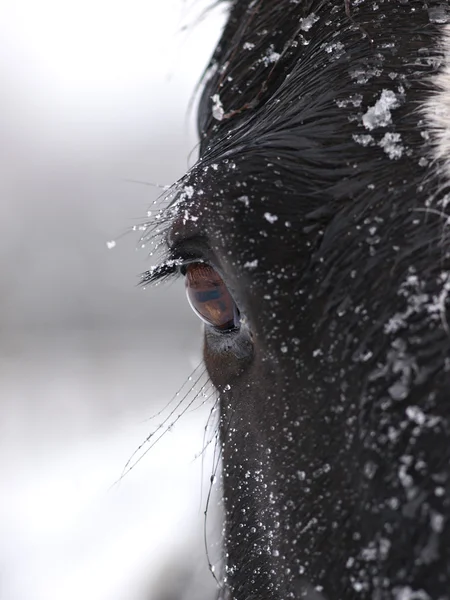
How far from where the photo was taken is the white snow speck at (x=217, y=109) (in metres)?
1.80

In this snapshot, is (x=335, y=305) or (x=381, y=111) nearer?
(x=335, y=305)

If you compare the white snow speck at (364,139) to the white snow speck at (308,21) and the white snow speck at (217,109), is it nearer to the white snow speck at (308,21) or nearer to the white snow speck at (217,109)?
the white snow speck at (308,21)

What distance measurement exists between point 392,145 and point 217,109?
0.74 m

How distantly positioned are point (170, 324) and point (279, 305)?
10.5m

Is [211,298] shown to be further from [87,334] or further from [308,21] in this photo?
[87,334]

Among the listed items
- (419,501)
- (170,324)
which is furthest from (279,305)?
(170,324)

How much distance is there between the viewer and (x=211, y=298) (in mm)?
1377

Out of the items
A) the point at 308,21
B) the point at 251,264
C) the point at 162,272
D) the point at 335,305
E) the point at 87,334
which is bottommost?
the point at 335,305

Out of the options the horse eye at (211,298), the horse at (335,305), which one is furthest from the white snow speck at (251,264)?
the horse eye at (211,298)

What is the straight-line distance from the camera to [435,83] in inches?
49.6

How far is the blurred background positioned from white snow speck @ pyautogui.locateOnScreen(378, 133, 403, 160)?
674 mm

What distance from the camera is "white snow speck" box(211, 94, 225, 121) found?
5.91 feet

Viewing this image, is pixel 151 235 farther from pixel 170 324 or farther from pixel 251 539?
pixel 170 324

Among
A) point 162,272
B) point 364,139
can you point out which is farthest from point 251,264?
point 162,272
